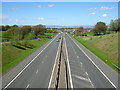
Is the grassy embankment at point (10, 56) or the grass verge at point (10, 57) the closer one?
the grass verge at point (10, 57)

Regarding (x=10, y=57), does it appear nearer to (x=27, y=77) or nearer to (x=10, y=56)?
(x=10, y=56)

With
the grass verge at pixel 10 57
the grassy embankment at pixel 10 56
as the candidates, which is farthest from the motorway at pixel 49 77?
the grassy embankment at pixel 10 56

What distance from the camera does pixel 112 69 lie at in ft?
90.8

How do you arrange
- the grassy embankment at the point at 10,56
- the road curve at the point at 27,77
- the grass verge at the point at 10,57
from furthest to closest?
the grassy embankment at the point at 10,56
the grass verge at the point at 10,57
the road curve at the point at 27,77

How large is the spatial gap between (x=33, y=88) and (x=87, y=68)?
12230 millimetres

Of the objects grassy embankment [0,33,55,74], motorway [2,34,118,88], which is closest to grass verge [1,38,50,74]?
grassy embankment [0,33,55,74]

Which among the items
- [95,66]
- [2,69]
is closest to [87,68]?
[95,66]

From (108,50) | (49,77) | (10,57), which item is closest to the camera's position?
(49,77)

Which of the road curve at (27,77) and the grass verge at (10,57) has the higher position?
the grass verge at (10,57)

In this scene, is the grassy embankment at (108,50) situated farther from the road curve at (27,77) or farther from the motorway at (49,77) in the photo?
the road curve at (27,77)

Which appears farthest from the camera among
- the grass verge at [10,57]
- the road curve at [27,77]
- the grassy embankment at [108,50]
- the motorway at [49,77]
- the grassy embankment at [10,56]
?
the grassy embankment at [108,50]

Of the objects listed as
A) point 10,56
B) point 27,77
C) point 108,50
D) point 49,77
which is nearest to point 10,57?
point 10,56

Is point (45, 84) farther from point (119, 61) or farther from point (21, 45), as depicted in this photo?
point (21, 45)

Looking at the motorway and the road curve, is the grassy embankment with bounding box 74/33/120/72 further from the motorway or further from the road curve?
the road curve
